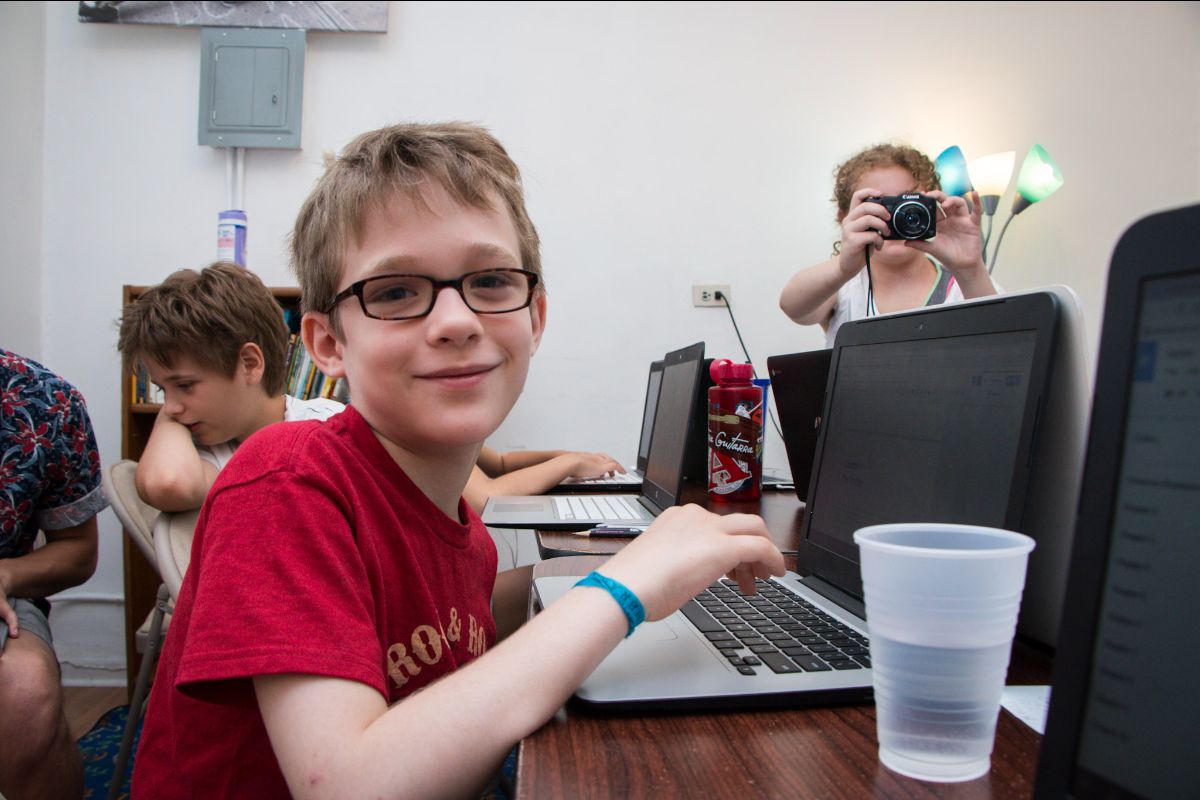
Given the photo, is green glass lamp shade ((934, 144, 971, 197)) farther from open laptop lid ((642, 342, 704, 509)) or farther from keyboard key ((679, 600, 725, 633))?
keyboard key ((679, 600, 725, 633))

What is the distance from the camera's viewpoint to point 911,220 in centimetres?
146

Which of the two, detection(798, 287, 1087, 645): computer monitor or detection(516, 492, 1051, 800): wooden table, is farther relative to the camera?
detection(798, 287, 1087, 645): computer monitor

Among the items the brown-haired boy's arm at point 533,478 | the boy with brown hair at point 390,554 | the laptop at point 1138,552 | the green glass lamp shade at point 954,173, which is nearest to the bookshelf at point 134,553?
the brown-haired boy's arm at point 533,478

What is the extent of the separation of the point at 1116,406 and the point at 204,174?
2.97 m

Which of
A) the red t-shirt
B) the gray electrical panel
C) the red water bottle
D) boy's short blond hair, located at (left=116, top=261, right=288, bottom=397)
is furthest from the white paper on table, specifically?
the gray electrical panel

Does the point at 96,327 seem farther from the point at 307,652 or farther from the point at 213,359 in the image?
the point at 307,652

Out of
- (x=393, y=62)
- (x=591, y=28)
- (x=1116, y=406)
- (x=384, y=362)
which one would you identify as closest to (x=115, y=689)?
(x=393, y=62)

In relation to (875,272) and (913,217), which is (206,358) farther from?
(875,272)

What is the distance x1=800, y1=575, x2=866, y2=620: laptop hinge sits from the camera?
65 centimetres

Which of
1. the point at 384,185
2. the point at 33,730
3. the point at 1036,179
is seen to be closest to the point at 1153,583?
the point at 384,185

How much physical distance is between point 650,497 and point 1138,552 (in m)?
1.23

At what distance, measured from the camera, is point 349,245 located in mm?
749

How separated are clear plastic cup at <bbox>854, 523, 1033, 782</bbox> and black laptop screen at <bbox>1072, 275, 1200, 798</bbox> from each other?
0.27ft

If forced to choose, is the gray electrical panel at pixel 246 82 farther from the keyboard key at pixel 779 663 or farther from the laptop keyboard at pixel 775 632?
the keyboard key at pixel 779 663
